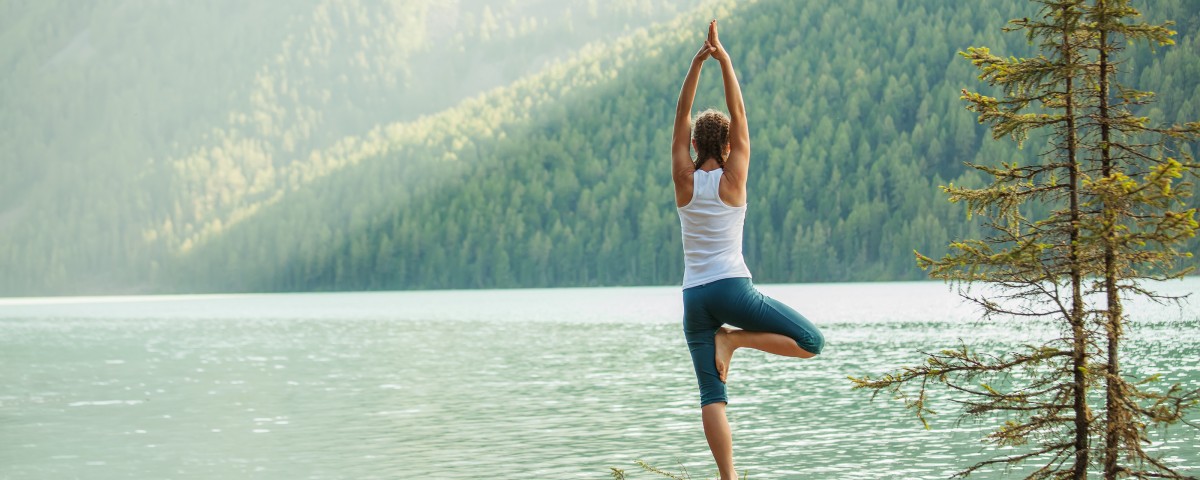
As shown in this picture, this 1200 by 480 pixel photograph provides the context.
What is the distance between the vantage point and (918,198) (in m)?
185

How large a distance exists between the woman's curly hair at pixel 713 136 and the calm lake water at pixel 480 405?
11.6 metres

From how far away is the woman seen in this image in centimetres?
923

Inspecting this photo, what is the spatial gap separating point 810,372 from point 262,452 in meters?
25.6

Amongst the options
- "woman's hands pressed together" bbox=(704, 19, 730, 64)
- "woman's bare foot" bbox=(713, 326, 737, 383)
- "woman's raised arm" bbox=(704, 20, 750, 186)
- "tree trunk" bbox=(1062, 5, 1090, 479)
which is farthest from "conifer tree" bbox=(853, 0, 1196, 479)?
"woman's hands pressed together" bbox=(704, 19, 730, 64)

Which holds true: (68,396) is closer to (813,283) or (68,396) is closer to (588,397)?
(588,397)

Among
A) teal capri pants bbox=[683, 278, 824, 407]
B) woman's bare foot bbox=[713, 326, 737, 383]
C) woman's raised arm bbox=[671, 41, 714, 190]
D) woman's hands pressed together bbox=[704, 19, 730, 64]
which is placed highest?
woman's hands pressed together bbox=[704, 19, 730, 64]

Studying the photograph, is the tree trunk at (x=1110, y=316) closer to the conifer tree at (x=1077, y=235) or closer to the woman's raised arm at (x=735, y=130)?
the conifer tree at (x=1077, y=235)

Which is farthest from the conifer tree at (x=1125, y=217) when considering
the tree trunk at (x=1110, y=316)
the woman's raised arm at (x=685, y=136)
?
the woman's raised arm at (x=685, y=136)

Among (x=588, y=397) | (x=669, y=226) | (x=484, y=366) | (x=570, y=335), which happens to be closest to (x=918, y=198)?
(x=669, y=226)

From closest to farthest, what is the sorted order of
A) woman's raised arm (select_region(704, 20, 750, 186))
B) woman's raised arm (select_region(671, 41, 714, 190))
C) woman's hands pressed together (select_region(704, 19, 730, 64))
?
woman's hands pressed together (select_region(704, 19, 730, 64)), woman's raised arm (select_region(704, 20, 750, 186)), woman's raised arm (select_region(671, 41, 714, 190))

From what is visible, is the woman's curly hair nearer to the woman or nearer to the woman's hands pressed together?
the woman

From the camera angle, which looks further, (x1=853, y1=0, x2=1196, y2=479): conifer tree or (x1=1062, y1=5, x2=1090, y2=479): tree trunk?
(x1=1062, y1=5, x2=1090, y2=479): tree trunk

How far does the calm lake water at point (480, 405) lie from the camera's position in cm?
3134

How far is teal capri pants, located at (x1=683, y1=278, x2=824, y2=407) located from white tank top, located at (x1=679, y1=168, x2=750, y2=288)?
0.23ft
